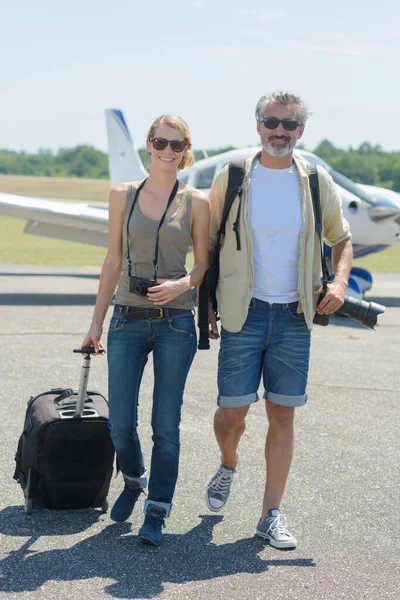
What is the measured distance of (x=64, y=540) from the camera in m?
3.96

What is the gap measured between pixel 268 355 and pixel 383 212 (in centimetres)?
977

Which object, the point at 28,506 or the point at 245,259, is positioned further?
the point at 28,506

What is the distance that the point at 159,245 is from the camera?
3896 mm

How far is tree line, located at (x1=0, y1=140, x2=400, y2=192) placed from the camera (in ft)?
385

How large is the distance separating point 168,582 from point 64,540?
1.97ft

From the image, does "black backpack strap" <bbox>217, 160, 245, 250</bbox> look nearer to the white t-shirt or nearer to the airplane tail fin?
the white t-shirt

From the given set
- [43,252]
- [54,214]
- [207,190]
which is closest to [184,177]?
[207,190]

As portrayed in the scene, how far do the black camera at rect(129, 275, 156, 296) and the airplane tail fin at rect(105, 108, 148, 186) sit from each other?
15.3 m

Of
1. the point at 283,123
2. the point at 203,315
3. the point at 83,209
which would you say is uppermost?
the point at 283,123

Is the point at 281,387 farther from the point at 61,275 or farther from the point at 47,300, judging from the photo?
the point at 61,275

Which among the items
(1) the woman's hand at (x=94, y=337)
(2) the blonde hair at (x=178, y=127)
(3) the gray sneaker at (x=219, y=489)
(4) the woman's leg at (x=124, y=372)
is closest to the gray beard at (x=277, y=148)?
(2) the blonde hair at (x=178, y=127)

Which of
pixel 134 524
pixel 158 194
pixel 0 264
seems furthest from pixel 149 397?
pixel 0 264

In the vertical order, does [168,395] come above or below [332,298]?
below

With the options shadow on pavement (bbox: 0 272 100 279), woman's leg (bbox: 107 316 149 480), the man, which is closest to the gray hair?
the man
